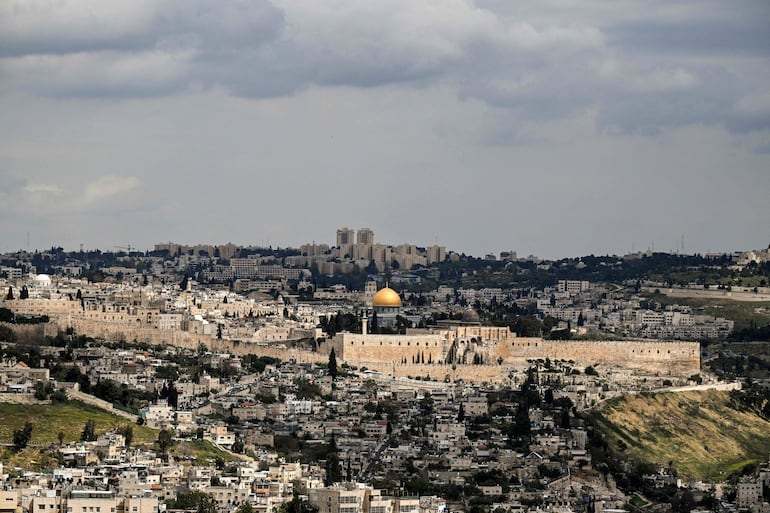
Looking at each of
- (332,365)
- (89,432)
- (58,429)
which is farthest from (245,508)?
(332,365)

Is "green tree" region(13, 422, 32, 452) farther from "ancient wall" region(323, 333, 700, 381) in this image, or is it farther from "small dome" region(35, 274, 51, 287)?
"small dome" region(35, 274, 51, 287)

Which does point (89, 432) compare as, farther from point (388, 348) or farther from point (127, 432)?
point (388, 348)

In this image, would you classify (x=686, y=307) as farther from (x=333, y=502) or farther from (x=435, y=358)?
(x=333, y=502)

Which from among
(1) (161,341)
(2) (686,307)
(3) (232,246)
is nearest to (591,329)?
(2) (686,307)

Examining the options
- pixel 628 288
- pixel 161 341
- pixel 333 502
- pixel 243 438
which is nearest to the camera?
pixel 333 502

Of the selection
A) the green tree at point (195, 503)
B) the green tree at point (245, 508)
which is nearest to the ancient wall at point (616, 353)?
the green tree at point (245, 508)

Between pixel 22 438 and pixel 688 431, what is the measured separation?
1265 inches

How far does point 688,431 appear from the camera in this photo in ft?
266

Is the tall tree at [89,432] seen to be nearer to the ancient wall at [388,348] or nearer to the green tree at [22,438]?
the green tree at [22,438]

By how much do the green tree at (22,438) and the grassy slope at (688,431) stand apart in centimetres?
2465

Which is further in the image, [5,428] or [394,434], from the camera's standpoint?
[394,434]

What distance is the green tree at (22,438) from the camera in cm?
5569

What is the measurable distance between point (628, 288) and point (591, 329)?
119ft

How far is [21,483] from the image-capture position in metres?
47.3
